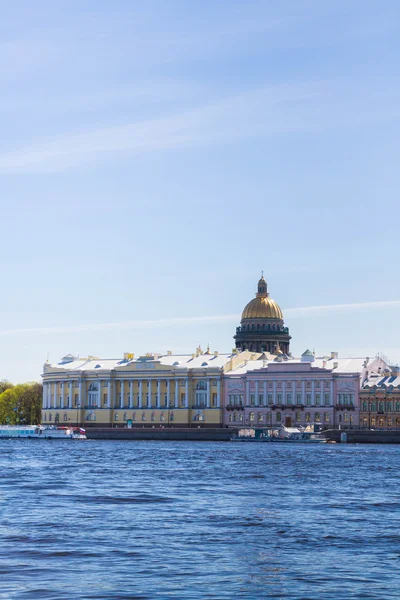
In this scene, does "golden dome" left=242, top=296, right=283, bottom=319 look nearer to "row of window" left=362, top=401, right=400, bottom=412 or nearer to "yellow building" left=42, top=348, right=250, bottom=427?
"yellow building" left=42, top=348, right=250, bottom=427

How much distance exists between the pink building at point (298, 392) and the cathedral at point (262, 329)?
17.4m

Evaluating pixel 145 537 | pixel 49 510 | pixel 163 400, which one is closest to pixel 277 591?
pixel 145 537

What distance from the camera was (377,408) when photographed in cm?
11756

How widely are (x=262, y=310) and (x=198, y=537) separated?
122 m

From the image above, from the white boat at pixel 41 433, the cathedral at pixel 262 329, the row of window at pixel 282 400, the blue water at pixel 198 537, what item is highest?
the cathedral at pixel 262 329

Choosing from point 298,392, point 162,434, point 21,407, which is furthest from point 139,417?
point 21,407

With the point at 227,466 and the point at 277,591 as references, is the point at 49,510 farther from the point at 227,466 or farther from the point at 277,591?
the point at 227,466

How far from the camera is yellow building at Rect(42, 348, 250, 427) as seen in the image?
127312 mm

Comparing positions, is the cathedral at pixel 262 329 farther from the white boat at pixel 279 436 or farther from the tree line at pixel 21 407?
the white boat at pixel 279 436

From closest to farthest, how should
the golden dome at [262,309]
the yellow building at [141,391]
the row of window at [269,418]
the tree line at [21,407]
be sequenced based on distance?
the row of window at [269,418] → the yellow building at [141,391] → the golden dome at [262,309] → the tree line at [21,407]

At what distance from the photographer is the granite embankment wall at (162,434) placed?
11144 centimetres

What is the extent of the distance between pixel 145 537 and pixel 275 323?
400 feet

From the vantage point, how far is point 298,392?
12162cm

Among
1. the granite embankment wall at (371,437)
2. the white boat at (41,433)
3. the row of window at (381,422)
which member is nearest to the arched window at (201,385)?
the white boat at (41,433)
